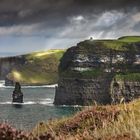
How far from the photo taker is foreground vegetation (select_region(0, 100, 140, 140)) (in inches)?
523

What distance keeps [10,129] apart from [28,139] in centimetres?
65

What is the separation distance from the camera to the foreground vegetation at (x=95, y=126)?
1327 centimetres

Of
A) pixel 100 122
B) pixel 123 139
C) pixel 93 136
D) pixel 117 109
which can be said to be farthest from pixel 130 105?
pixel 123 139

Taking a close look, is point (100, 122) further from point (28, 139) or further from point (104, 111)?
point (28, 139)

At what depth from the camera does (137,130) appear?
13719 mm

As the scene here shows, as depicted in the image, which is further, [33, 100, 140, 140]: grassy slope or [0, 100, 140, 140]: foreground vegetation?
[33, 100, 140, 140]: grassy slope

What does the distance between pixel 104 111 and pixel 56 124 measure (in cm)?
190

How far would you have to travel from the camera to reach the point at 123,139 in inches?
508

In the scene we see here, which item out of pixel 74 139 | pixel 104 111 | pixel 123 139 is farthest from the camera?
pixel 104 111

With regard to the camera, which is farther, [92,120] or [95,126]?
[92,120]

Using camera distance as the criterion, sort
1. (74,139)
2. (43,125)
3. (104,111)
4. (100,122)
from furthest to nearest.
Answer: (43,125)
(104,111)
(100,122)
(74,139)

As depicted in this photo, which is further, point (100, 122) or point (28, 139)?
point (100, 122)

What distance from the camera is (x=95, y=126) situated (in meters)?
15.9

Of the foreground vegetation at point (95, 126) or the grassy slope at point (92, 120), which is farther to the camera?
the grassy slope at point (92, 120)
